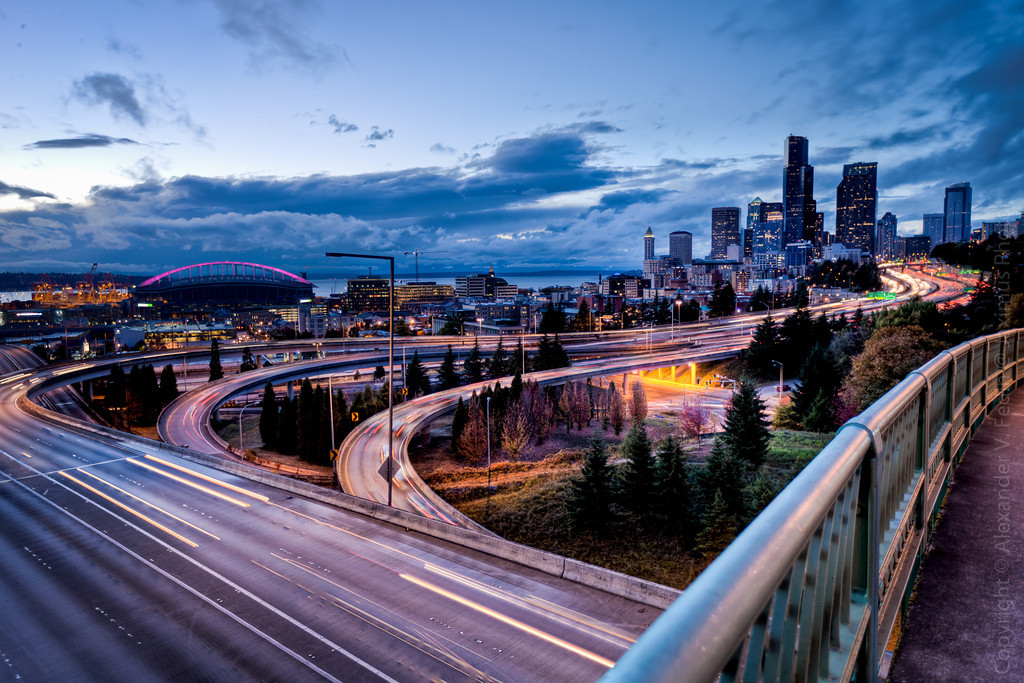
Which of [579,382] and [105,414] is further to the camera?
[105,414]

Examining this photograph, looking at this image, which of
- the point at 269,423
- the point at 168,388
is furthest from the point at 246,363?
the point at 269,423

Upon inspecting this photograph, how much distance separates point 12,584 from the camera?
518 inches

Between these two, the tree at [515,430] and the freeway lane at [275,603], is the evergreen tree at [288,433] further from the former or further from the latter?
the freeway lane at [275,603]

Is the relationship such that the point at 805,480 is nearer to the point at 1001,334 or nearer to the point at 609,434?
the point at 1001,334

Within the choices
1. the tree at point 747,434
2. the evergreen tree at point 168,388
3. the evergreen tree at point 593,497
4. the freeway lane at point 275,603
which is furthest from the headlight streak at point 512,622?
the evergreen tree at point 168,388

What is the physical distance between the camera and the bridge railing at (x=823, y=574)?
1136mm

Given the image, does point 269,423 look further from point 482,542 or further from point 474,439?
point 482,542

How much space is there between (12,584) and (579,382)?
41302mm

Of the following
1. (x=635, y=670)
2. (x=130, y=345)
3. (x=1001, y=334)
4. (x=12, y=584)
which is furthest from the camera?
(x=130, y=345)

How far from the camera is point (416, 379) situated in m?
58.2

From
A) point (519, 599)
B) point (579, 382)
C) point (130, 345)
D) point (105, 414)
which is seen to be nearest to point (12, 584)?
point (519, 599)

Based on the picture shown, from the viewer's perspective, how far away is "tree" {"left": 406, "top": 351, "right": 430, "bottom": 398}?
58094 mm

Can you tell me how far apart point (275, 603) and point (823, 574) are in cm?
1211

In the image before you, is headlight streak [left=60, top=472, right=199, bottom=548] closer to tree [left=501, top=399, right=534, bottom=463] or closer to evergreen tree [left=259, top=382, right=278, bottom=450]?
tree [left=501, top=399, right=534, bottom=463]
